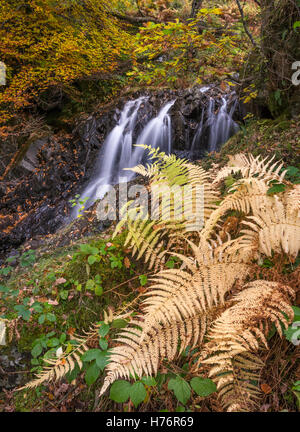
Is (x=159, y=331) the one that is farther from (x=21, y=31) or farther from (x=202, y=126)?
(x=21, y=31)

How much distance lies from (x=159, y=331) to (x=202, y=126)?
6.91m

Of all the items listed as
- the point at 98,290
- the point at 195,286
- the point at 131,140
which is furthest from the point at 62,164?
the point at 195,286

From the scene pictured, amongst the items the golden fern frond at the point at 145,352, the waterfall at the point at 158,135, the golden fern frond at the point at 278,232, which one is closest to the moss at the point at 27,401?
the golden fern frond at the point at 145,352

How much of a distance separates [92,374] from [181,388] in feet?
1.89

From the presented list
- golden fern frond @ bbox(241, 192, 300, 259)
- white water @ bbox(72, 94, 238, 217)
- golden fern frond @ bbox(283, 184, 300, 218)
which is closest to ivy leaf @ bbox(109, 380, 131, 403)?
golden fern frond @ bbox(241, 192, 300, 259)

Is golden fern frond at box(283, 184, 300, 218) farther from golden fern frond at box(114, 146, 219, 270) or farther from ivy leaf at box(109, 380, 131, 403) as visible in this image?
ivy leaf at box(109, 380, 131, 403)

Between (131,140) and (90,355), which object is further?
(131,140)

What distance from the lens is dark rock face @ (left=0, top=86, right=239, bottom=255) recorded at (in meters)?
7.24

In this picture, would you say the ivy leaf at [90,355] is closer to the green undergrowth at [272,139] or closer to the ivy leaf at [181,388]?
the ivy leaf at [181,388]

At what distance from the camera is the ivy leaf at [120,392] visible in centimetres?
125

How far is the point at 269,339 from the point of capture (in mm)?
1369

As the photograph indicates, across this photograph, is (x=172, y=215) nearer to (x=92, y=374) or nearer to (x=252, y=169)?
(x=252, y=169)

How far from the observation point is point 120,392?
1271mm
